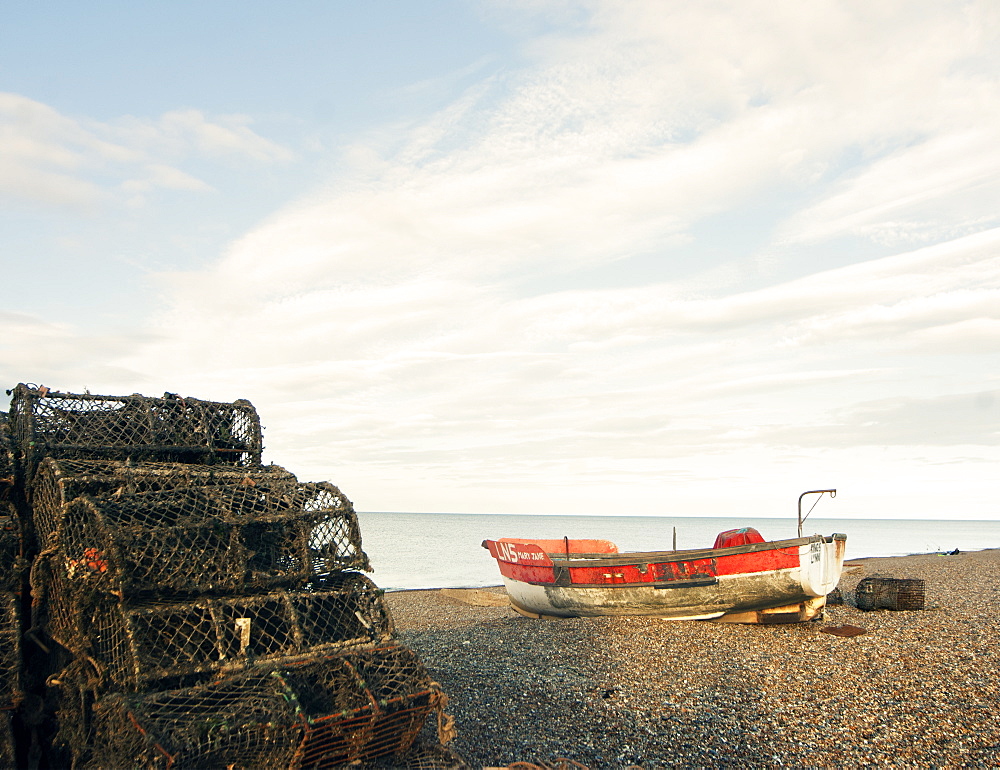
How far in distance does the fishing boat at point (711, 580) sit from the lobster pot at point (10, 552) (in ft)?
36.0

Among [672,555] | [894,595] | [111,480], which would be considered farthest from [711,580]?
[111,480]

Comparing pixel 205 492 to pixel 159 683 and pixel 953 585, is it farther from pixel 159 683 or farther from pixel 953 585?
pixel 953 585

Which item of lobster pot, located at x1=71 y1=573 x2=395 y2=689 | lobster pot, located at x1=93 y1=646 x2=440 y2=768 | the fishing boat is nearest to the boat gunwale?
the fishing boat

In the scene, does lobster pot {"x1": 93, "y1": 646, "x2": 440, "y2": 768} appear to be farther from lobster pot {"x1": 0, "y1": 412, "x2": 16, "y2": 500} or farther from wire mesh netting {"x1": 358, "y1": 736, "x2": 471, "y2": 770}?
lobster pot {"x1": 0, "y1": 412, "x2": 16, "y2": 500}

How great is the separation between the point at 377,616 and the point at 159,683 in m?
1.96

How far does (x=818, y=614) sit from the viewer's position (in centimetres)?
1557

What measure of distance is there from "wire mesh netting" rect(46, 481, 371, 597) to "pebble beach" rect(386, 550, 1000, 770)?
2.78 m

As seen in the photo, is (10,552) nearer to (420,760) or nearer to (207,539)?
(207,539)

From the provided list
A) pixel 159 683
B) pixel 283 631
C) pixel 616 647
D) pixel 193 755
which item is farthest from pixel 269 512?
pixel 616 647

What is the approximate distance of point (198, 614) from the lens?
6180 mm

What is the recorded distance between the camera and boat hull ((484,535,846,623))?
14977 mm

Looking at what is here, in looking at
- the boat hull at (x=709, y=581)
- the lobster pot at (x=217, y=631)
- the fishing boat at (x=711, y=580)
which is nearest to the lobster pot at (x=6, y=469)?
the lobster pot at (x=217, y=631)

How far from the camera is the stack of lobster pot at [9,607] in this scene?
20.5 feet

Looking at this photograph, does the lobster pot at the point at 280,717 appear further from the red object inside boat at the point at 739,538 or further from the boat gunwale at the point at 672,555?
the red object inside boat at the point at 739,538
